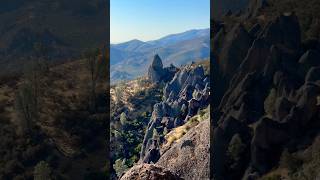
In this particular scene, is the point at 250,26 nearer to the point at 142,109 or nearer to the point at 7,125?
the point at 7,125

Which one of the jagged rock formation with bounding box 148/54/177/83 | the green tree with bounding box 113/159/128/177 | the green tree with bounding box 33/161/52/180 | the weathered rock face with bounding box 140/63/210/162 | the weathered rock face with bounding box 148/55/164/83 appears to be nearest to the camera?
the green tree with bounding box 33/161/52/180

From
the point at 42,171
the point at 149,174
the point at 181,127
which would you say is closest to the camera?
the point at 149,174

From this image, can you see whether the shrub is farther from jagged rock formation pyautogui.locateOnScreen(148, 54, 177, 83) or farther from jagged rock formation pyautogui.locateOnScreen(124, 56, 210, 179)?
jagged rock formation pyautogui.locateOnScreen(148, 54, 177, 83)

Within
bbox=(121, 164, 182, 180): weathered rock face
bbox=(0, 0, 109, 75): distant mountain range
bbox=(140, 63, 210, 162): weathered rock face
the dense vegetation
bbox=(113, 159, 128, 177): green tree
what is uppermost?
bbox=(0, 0, 109, 75): distant mountain range

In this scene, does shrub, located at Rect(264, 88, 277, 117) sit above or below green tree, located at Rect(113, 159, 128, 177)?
above

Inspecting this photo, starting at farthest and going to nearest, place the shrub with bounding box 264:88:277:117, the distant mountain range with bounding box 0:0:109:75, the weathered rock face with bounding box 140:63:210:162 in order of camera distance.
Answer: the weathered rock face with bounding box 140:63:210:162 < the shrub with bounding box 264:88:277:117 < the distant mountain range with bounding box 0:0:109:75

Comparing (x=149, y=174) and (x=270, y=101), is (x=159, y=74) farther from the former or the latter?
(x=149, y=174)

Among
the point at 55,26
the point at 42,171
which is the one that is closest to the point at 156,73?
the point at 55,26

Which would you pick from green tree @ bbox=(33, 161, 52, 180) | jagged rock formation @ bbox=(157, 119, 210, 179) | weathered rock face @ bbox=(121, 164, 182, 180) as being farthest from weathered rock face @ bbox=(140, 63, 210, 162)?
green tree @ bbox=(33, 161, 52, 180)
